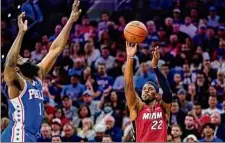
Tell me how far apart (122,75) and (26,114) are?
26.8ft

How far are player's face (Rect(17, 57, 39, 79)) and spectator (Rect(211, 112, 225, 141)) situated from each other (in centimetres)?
548

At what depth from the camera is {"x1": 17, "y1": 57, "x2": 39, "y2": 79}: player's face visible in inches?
372

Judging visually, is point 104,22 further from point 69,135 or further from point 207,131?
point 207,131

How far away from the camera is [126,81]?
10.1 metres

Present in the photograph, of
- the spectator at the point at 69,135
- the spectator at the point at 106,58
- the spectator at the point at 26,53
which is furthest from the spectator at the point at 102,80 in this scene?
the spectator at the point at 69,135

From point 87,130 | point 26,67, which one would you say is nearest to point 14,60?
point 26,67

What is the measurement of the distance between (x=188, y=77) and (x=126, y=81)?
7.39m

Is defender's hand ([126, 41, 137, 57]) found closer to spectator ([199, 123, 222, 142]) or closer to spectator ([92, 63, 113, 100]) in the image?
spectator ([199, 123, 222, 142])

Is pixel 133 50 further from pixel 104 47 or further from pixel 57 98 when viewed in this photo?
pixel 104 47

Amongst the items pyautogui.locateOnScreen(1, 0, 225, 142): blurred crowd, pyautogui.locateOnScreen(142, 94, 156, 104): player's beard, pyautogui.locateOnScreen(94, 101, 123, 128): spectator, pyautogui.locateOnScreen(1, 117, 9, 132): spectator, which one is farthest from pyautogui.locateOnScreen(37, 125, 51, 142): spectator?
pyautogui.locateOnScreen(142, 94, 156, 104): player's beard

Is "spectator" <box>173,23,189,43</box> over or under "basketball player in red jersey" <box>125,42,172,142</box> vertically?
over

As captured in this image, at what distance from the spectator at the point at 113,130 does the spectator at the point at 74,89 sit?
1.58 meters

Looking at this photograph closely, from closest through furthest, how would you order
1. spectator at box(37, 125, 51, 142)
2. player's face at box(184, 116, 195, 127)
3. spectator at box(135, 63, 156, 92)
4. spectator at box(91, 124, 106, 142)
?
spectator at box(37, 125, 51, 142) < spectator at box(91, 124, 106, 142) < player's face at box(184, 116, 195, 127) < spectator at box(135, 63, 156, 92)

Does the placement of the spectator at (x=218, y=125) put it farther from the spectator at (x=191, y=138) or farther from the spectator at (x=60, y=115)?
the spectator at (x=60, y=115)
